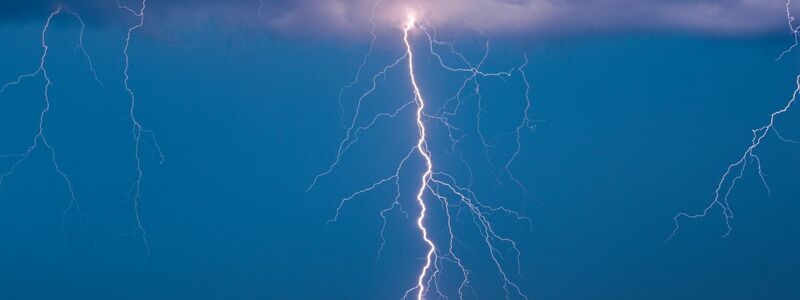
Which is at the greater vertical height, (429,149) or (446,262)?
(429,149)

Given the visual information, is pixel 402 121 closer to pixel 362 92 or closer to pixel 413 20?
pixel 362 92

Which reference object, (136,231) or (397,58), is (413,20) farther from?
(136,231)

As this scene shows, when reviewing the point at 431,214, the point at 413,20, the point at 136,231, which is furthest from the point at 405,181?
the point at 136,231

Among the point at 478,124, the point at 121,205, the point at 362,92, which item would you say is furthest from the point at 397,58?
the point at 121,205

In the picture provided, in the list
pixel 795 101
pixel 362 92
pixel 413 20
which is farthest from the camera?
pixel 795 101

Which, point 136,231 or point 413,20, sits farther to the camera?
point 136,231

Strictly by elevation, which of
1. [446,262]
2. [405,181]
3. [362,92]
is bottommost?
[446,262]

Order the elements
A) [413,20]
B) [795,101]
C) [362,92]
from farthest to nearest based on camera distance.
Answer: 1. [795,101]
2. [362,92]
3. [413,20]

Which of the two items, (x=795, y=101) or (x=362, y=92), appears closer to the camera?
(x=362, y=92)

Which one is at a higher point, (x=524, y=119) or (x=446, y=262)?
(x=524, y=119)
